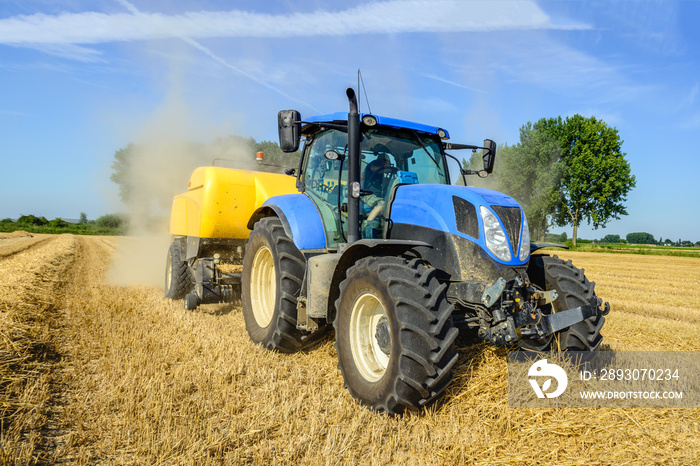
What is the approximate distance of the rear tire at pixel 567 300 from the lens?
12.5ft

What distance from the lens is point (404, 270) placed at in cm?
326

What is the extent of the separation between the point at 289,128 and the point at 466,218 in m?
1.75

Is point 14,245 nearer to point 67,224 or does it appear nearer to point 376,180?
point 376,180

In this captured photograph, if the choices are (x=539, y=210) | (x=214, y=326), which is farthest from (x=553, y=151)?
(x=214, y=326)

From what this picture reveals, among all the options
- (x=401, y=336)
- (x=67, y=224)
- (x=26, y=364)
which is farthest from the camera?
→ (x=67, y=224)

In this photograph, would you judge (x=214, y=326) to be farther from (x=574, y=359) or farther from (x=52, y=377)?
(x=574, y=359)

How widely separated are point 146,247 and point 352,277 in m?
12.0

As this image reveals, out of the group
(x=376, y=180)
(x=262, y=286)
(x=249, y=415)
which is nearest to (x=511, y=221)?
(x=376, y=180)

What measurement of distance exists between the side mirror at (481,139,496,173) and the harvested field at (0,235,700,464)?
6.09 ft

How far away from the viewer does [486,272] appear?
3.46 metres

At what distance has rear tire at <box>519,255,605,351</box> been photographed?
381cm

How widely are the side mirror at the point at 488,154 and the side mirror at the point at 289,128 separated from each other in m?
1.93

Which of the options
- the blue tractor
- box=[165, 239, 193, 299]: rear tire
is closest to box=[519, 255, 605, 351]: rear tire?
the blue tractor

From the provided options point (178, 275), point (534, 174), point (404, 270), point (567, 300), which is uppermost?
point (534, 174)
